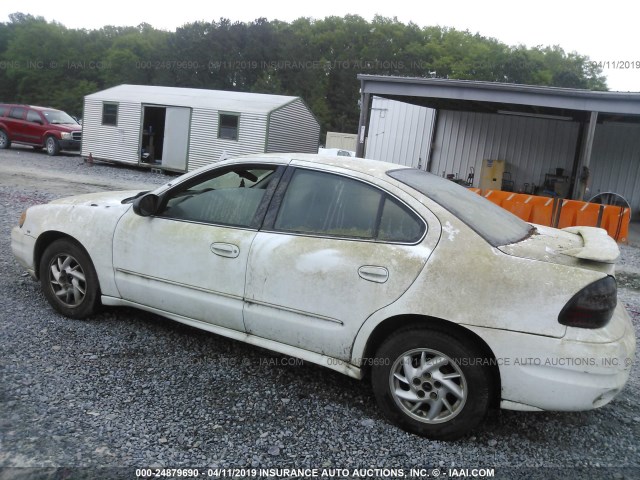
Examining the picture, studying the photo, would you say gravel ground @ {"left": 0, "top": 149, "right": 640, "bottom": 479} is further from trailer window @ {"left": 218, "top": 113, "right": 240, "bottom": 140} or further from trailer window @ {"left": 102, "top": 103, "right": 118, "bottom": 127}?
A: trailer window @ {"left": 102, "top": 103, "right": 118, "bottom": 127}

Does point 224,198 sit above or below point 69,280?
above

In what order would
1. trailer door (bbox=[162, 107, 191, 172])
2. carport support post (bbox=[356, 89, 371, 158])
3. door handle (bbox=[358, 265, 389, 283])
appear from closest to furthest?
door handle (bbox=[358, 265, 389, 283]) < carport support post (bbox=[356, 89, 371, 158]) < trailer door (bbox=[162, 107, 191, 172])

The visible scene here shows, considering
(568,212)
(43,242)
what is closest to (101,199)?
(43,242)

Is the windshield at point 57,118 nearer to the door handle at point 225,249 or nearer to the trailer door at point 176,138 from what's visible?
the trailer door at point 176,138

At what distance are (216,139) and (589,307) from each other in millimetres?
16923

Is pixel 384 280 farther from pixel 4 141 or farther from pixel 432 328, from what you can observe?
pixel 4 141

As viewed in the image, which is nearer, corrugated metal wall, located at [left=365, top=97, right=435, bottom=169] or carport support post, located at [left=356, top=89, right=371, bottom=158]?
carport support post, located at [left=356, top=89, right=371, bottom=158]

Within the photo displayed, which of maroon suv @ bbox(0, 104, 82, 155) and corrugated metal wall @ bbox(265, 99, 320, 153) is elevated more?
corrugated metal wall @ bbox(265, 99, 320, 153)

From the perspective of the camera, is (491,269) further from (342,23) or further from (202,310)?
(342,23)

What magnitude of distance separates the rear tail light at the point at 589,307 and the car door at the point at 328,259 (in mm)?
775

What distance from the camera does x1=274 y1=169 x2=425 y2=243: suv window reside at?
324cm

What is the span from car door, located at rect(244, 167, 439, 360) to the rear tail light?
775 millimetres

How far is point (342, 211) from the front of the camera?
343 centimetres

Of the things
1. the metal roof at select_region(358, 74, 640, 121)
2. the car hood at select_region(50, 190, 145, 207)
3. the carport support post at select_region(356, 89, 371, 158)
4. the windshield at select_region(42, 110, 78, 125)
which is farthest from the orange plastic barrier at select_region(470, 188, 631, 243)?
the windshield at select_region(42, 110, 78, 125)
